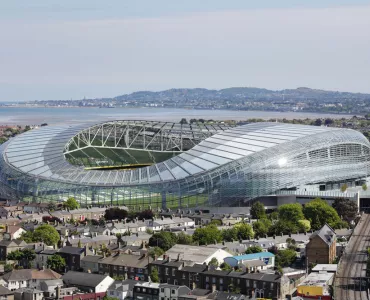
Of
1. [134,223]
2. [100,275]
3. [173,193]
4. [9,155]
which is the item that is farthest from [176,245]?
[9,155]

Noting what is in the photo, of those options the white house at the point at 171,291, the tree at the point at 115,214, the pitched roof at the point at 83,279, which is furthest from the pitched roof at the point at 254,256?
the tree at the point at 115,214

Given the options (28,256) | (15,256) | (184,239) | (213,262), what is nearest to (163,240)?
(184,239)

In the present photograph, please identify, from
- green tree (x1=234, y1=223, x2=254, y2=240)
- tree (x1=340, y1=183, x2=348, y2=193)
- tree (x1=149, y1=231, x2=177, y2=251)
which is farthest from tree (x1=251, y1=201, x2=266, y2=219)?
tree (x1=149, y1=231, x2=177, y2=251)

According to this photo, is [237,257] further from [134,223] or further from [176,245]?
[134,223]

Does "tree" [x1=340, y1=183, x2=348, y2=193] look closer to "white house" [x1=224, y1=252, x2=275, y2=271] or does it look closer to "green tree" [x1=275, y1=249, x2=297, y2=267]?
"green tree" [x1=275, y1=249, x2=297, y2=267]

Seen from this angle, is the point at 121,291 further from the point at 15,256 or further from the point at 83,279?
the point at 15,256

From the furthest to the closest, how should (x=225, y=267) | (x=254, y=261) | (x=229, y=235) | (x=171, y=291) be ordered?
(x=229, y=235)
(x=254, y=261)
(x=225, y=267)
(x=171, y=291)
